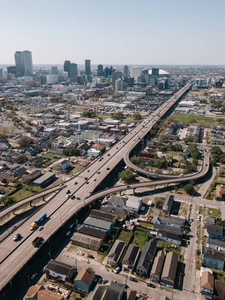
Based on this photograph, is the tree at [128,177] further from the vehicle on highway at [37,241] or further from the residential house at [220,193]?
the vehicle on highway at [37,241]

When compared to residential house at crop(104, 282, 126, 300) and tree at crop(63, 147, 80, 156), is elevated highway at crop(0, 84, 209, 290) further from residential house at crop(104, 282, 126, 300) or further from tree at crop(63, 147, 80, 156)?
residential house at crop(104, 282, 126, 300)

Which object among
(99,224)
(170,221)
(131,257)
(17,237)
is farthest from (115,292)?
(170,221)

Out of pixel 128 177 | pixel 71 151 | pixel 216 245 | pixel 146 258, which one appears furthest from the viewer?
pixel 71 151

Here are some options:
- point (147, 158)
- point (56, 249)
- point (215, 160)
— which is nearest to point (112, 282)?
point (56, 249)

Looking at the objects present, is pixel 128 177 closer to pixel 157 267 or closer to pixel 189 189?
pixel 189 189

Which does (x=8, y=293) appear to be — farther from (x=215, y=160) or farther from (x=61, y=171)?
(x=215, y=160)
